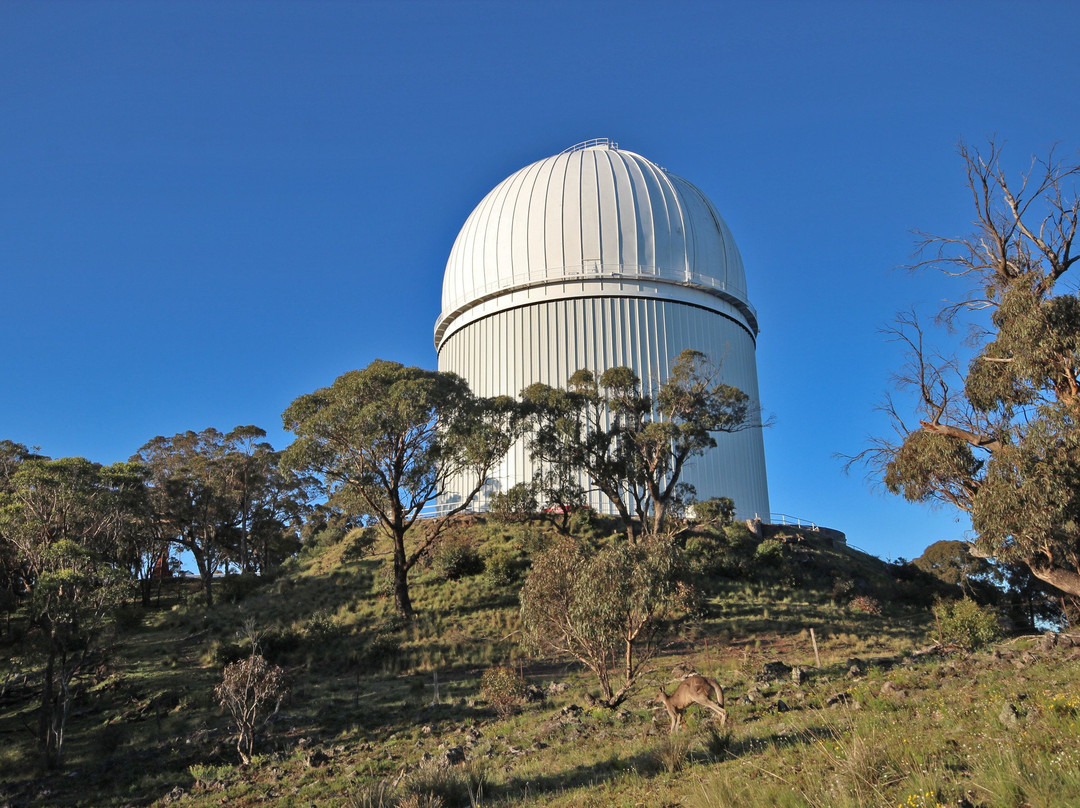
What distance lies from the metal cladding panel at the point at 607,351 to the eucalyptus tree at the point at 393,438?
360 inches

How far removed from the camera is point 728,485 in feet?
121

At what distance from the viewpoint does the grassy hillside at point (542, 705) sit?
22.8 feet

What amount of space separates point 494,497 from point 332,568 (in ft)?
32.2

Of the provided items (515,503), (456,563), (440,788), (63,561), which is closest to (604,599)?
(440,788)

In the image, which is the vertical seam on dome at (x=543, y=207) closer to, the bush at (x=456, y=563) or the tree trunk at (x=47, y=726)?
the bush at (x=456, y=563)

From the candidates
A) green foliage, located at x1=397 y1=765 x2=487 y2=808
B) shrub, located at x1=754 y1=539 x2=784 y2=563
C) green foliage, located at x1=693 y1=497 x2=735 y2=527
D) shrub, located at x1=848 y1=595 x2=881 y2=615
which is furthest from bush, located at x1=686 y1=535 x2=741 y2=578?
green foliage, located at x1=397 y1=765 x2=487 y2=808

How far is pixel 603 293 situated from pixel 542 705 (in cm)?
2438

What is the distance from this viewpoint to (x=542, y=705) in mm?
16562

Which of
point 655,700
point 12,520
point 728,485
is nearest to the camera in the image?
point 655,700

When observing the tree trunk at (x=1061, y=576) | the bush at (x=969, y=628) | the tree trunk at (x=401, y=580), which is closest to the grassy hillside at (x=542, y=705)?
the tree trunk at (x=401, y=580)

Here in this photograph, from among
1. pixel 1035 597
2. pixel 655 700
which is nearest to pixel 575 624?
pixel 655 700

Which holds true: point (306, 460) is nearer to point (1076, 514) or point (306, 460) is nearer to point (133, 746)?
point (133, 746)

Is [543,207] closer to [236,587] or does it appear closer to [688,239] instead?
[688,239]

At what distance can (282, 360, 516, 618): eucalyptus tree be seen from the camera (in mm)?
25109
